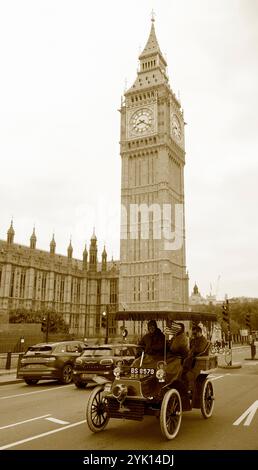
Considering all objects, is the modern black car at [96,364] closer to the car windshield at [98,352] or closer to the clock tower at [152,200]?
the car windshield at [98,352]

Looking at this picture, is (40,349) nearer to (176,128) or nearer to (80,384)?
(80,384)

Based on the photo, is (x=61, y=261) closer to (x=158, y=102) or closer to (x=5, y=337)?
(x=158, y=102)

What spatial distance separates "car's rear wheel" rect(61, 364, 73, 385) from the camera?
47.9ft

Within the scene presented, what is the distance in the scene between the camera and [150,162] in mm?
70000

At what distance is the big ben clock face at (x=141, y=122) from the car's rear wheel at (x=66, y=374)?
5959 centimetres

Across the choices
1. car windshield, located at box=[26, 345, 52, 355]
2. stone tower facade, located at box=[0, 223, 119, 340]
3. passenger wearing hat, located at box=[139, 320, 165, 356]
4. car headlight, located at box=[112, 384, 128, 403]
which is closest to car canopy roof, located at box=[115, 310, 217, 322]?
passenger wearing hat, located at box=[139, 320, 165, 356]

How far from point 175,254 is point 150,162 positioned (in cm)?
1617

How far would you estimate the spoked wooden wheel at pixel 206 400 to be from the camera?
857 centimetres

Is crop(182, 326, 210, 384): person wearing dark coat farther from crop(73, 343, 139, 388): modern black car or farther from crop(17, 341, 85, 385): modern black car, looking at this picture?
crop(17, 341, 85, 385): modern black car

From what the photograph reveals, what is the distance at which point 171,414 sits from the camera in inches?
282

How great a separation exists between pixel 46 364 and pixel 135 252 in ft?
179

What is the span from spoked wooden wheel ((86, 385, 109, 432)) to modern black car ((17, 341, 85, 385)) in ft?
22.5
